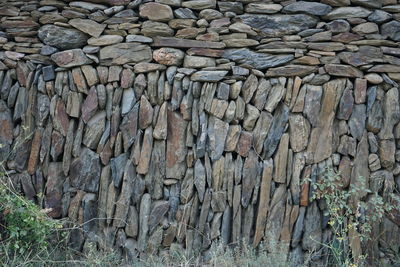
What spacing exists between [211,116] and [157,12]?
1.05 metres

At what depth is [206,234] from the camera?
3.94 metres

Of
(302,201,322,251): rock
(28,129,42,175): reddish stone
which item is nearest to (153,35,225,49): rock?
(28,129,42,175): reddish stone

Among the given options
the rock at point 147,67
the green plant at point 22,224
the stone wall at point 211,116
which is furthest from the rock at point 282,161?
the green plant at point 22,224

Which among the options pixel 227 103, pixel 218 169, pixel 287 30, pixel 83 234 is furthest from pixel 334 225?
pixel 83 234

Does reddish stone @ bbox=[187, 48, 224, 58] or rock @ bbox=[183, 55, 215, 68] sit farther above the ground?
reddish stone @ bbox=[187, 48, 224, 58]

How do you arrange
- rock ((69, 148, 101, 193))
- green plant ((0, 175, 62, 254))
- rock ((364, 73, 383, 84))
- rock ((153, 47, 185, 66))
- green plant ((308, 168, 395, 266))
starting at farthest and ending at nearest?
rock ((69, 148, 101, 193)) < rock ((153, 47, 185, 66)) < rock ((364, 73, 383, 84)) < green plant ((308, 168, 395, 266)) < green plant ((0, 175, 62, 254))

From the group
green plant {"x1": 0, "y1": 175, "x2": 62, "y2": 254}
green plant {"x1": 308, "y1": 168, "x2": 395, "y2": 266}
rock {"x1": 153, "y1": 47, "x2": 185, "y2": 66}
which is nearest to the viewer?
green plant {"x1": 0, "y1": 175, "x2": 62, "y2": 254}

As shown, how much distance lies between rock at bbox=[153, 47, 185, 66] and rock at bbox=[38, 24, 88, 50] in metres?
0.72

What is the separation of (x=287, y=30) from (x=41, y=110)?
2.36 meters

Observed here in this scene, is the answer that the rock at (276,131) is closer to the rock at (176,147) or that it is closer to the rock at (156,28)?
the rock at (176,147)

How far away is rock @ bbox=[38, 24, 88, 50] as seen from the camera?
4070 mm

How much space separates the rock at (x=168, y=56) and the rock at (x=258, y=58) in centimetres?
47

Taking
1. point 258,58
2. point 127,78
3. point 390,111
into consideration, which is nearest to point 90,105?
point 127,78

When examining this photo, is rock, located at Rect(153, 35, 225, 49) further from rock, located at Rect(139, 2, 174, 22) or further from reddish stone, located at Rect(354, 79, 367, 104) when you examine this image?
reddish stone, located at Rect(354, 79, 367, 104)
